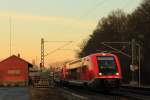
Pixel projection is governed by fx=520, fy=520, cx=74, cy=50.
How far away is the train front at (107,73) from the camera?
4200cm

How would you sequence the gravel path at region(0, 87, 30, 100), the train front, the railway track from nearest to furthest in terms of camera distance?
the railway track → the gravel path at region(0, 87, 30, 100) → the train front

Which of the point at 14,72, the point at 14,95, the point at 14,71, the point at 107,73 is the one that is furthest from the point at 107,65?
the point at 14,71

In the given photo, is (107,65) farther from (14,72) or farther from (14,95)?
(14,72)

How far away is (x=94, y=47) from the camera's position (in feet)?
409

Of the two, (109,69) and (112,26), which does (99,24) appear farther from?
(109,69)

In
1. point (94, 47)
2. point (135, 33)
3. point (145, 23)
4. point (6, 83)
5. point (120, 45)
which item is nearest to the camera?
point (145, 23)

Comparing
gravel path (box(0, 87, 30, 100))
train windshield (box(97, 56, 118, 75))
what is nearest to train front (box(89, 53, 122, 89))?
train windshield (box(97, 56, 118, 75))

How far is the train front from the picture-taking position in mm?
42000

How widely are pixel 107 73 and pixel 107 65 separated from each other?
980 mm

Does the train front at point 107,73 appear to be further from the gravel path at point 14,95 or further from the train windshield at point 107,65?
the gravel path at point 14,95

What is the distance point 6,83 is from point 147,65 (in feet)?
93.0

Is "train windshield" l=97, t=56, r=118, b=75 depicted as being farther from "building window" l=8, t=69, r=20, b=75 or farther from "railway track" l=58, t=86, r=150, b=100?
"building window" l=8, t=69, r=20, b=75

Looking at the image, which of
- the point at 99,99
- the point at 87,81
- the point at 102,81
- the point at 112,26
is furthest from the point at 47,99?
the point at 112,26

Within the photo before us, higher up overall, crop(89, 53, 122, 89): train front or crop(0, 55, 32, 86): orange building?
crop(0, 55, 32, 86): orange building
